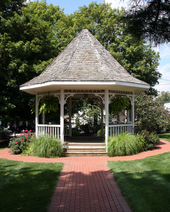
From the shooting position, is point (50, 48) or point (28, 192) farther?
point (50, 48)

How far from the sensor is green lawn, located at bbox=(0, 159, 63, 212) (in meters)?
4.31

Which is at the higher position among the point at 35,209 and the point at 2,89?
the point at 2,89

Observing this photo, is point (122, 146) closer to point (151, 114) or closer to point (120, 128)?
point (120, 128)

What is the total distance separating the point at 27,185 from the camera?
217 inches

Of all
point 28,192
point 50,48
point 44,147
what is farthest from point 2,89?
point 28,192

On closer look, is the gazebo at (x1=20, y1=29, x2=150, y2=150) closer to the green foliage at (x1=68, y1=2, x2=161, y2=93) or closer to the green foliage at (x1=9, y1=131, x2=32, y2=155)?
the green foliage at (x1=9, y1=131, x2=32, y2=155)

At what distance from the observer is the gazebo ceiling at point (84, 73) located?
30.2ft

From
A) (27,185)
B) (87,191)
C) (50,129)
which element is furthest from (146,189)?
(50,129)

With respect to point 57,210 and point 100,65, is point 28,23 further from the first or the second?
point 57,210

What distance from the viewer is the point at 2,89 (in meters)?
14.2

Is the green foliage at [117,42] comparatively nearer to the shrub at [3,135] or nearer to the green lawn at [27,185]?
the shrub at [3,135]

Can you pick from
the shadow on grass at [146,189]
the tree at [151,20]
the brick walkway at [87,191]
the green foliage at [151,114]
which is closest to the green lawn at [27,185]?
the brick walkway at [87,191]

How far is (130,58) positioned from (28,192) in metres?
20.2

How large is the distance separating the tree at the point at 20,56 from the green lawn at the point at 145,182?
825cm
